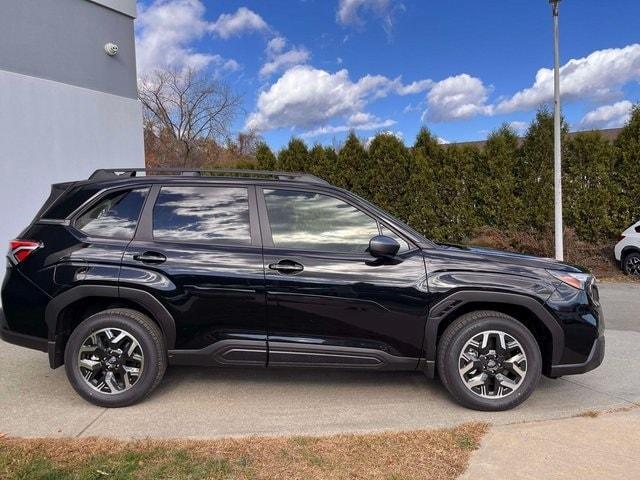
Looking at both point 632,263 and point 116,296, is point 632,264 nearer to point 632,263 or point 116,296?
point 632,263

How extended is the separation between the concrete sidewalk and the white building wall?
23.7 ft

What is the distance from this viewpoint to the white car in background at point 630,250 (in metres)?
9.55

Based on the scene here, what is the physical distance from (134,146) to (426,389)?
768 cm

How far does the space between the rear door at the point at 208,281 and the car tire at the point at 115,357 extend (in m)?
0.24

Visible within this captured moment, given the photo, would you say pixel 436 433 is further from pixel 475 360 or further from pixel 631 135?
pixel 631 135

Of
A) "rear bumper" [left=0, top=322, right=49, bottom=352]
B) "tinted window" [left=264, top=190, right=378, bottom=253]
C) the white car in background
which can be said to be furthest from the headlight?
the white car in background

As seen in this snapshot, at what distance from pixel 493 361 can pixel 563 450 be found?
2.51 feet

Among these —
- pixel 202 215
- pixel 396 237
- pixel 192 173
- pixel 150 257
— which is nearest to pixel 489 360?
pixel 396 237

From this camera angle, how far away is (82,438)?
3.42m

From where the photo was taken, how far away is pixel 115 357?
3881 mm

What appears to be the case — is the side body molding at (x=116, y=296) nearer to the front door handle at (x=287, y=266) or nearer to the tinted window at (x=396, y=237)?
the front door handle at (x=287, y=266)

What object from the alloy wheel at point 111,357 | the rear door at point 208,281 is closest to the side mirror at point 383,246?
the rear door at point 208,281

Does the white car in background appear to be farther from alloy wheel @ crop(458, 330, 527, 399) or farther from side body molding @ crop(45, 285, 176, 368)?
side body molding @ crop(45, 285, 176, 368)

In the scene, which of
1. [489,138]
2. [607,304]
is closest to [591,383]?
[607,304]
